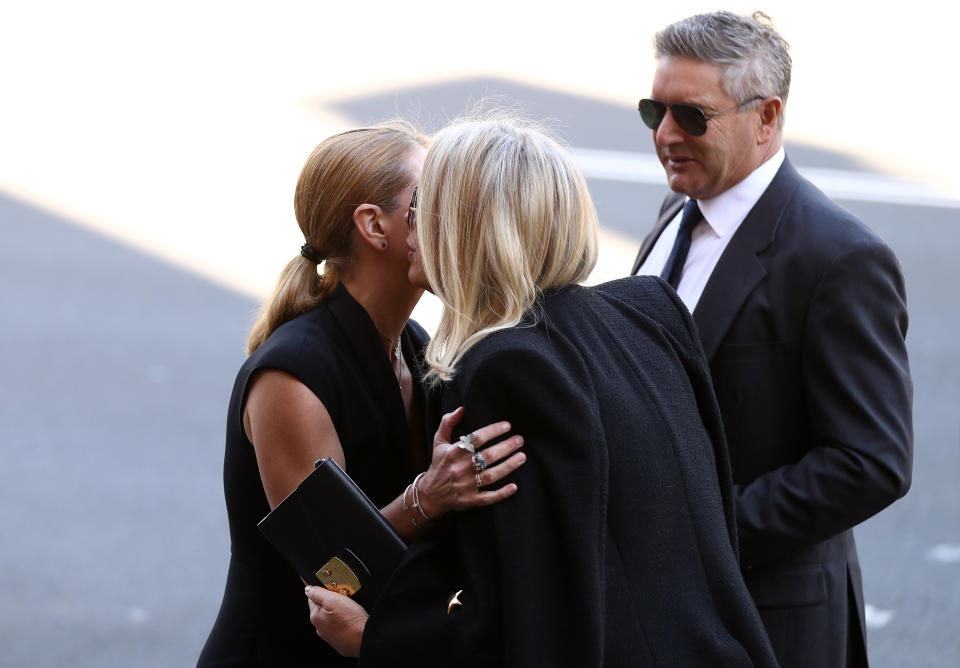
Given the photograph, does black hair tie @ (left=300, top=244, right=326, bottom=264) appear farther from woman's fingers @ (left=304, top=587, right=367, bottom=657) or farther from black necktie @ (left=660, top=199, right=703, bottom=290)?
black necktie @ (left=660, top=199, right=703, bottom=290)

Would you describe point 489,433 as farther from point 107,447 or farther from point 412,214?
point 107,447

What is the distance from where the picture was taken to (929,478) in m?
5.41

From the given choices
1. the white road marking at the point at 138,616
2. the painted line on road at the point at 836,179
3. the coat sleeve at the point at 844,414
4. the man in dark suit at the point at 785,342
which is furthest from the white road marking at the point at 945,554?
the painted line on road at the point at 836,179

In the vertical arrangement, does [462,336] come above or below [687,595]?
above

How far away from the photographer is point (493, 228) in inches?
81.0

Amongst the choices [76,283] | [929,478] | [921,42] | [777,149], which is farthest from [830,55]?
[777,149]

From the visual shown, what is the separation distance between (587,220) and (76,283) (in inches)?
234

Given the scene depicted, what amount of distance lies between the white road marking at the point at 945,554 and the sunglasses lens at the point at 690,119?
283 centimetres

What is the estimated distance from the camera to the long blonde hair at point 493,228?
206cm

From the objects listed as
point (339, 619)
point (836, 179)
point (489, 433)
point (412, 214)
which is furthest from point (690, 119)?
point (836, 179)

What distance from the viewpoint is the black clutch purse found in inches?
87.2

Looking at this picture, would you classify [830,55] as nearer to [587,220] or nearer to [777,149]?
[777,149]

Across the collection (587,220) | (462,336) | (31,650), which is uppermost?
(587,220)

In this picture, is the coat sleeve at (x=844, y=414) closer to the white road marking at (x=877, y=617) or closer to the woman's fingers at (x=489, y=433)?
the woman's fingers at (x=489, y=433)
